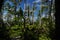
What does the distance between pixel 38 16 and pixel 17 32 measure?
3.71 meters

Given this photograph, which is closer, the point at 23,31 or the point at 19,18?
the point at 23,31

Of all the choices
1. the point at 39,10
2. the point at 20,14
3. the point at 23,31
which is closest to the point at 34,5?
the point at 39,10

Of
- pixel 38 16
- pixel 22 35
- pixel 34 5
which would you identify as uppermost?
pixel 34 5

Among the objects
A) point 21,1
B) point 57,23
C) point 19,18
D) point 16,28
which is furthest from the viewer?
point 21,1

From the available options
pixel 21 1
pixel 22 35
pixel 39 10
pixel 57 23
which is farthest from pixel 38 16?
pixel 57 23

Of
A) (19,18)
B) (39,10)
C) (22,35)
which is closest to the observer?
(22,35)

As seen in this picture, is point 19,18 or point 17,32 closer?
point 17,32

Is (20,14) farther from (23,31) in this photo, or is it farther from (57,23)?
(57,23)

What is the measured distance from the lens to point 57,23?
1.76 metres

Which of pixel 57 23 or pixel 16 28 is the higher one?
pixel 57 23

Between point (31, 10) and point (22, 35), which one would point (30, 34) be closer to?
point (22, 35)

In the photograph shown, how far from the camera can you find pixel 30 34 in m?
7.58

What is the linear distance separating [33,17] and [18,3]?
1.74m

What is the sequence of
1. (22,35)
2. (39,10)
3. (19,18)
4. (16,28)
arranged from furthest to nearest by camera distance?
(39,10)
(19,18)
(22,35)
(16,28)
